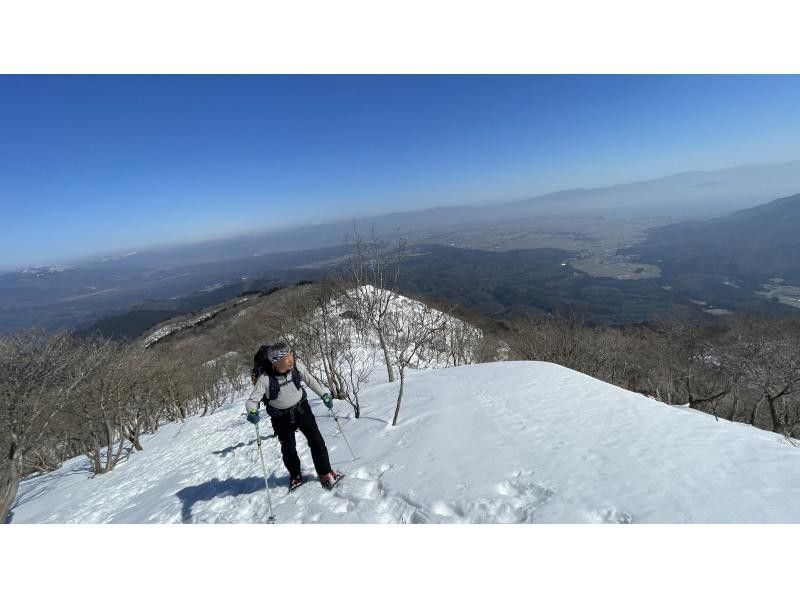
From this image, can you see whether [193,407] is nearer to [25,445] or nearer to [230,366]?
[230,366]

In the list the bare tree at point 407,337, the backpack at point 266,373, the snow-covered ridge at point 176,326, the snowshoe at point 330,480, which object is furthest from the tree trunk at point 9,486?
the snow-covered ridge at point 176,326

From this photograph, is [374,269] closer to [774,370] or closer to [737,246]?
[774,370]

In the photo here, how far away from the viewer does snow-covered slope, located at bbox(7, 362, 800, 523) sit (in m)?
3.91

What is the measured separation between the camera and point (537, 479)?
14.9 feet

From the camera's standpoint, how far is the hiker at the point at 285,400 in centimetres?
500

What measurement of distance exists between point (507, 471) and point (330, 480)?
2716 mm

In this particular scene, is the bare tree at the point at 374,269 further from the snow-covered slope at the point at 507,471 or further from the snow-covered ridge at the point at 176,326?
the snow-covered ridge at the point at 176,326

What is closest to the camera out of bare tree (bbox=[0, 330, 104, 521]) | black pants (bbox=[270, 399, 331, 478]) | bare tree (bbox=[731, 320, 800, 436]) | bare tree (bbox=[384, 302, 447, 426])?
black pants (bbox=[270, 399, 331, 478])

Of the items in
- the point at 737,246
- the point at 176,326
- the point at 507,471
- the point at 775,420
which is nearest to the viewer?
the point at 507,471

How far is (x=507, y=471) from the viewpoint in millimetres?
4855

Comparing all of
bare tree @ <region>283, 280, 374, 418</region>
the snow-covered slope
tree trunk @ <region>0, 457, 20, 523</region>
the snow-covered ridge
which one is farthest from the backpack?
the snow-covered ridge

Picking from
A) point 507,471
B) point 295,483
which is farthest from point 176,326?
point 507,471

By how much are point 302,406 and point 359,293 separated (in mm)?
8026

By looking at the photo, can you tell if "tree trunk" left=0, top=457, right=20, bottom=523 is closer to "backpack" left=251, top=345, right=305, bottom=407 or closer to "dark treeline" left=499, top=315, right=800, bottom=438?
"backpack" left=251, top=345, right=305, bottom=407
